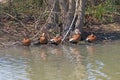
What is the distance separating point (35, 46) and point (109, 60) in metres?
2.87

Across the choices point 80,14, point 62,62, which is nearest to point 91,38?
point 80,14

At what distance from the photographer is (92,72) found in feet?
27.8

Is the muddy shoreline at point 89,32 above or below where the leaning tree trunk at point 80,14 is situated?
below

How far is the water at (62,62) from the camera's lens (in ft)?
27.1

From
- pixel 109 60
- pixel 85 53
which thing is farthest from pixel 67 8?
pixel 109 60

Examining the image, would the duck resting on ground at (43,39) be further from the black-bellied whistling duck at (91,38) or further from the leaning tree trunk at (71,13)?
the black-bellied whistling duck at (91,38)

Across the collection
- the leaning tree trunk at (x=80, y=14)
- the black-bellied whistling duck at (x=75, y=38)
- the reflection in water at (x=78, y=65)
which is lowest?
the reflection in water at (x=78, y=65)

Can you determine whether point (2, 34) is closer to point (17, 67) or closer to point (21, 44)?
point (21, 44)

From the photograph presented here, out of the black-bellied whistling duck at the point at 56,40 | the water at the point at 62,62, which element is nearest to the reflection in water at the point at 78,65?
the water at the point at 62,62

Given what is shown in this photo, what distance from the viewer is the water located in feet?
27.1

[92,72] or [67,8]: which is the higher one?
[67,8]

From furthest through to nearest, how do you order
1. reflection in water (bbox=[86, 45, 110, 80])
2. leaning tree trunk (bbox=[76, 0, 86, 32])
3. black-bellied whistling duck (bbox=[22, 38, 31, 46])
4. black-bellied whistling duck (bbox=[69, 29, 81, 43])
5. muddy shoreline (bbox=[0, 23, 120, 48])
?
1. leaning tree trunk (bbox=[76, 0, 86, 32])
2. muddy shoreline (bbox=[0, 23, 120, 48])
3. black-bellied whistling duck (bbox=[69, 29, 81, 43])
4. black-bellied whistling duck (bbox=[22, 38, 31, 46])
5. reflection in water (bbox=[86, 45, 110, 80])

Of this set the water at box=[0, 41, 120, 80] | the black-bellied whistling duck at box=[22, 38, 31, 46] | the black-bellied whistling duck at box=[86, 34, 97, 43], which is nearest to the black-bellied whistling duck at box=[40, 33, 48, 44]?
the water at box=[0, 41, 120, 80]

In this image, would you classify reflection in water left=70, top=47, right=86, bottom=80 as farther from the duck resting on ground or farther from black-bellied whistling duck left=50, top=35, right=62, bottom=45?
the duck resting on ground
